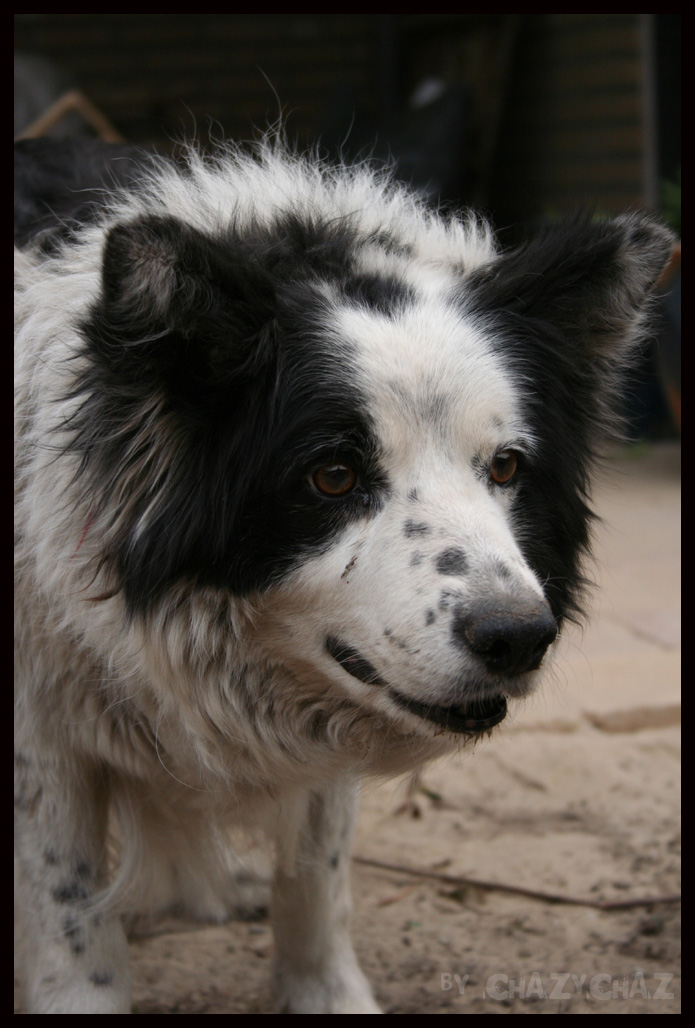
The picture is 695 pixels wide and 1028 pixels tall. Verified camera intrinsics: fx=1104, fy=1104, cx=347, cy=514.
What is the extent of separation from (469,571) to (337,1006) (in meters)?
1.46

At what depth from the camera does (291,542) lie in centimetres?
220

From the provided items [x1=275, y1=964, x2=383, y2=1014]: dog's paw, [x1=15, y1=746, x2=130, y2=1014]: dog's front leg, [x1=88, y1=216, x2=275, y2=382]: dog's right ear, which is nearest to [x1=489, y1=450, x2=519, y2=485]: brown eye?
[x1=88, y1=216, x2=275, y2=382]: dog's right ear

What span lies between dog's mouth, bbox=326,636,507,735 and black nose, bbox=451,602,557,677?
0.53 feet

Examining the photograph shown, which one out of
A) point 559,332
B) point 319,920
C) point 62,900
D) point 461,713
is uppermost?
point 559,332

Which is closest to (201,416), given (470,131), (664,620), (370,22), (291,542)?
(291,542)

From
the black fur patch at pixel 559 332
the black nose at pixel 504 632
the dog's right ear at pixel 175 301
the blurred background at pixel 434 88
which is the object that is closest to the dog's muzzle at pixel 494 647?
the black nose at pixel 504 632

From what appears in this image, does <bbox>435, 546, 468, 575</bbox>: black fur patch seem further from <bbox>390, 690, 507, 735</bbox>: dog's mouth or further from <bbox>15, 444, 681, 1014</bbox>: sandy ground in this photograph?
<bbox>15, 444, 681, 1014</bbox>: sandy ground

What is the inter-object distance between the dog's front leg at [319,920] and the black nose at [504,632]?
0.99 meters

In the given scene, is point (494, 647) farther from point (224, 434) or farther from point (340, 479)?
point (224, 434)

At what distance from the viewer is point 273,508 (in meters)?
2.22

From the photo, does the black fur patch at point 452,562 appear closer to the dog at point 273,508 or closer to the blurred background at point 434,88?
the dog at point 273,508

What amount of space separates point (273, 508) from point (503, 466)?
51cm

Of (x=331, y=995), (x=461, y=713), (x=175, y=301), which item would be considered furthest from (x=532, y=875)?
(x=175, y=301)
